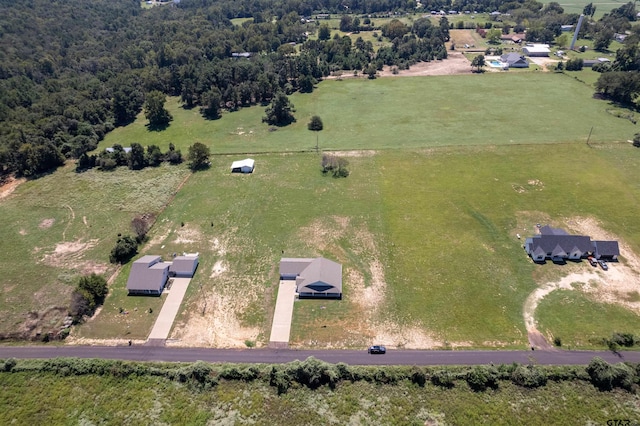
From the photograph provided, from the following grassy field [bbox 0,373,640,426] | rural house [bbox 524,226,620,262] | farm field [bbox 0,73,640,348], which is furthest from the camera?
rural house [bbox 524,226,620,262]

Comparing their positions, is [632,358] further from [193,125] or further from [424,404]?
[193,125]

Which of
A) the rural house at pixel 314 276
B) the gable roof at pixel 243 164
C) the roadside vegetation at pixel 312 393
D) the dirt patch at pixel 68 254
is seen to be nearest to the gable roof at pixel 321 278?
the rural house at pixel 314 276

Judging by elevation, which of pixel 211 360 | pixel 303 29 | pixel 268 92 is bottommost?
pixel 211 360

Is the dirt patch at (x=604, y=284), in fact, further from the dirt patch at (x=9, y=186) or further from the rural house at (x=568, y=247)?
the dirt patch at (x=9, y=186)

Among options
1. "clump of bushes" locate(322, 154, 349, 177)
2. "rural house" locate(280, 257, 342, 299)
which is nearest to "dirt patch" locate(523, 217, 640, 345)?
"rural house" locate(280, 257, 342, 299)

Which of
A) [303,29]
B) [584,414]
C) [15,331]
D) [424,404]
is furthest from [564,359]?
[303,29]

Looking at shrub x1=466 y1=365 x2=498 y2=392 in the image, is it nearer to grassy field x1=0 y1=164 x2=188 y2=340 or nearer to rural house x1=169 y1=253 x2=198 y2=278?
rural house x1=169 y1=253 x2=198 y2=278
